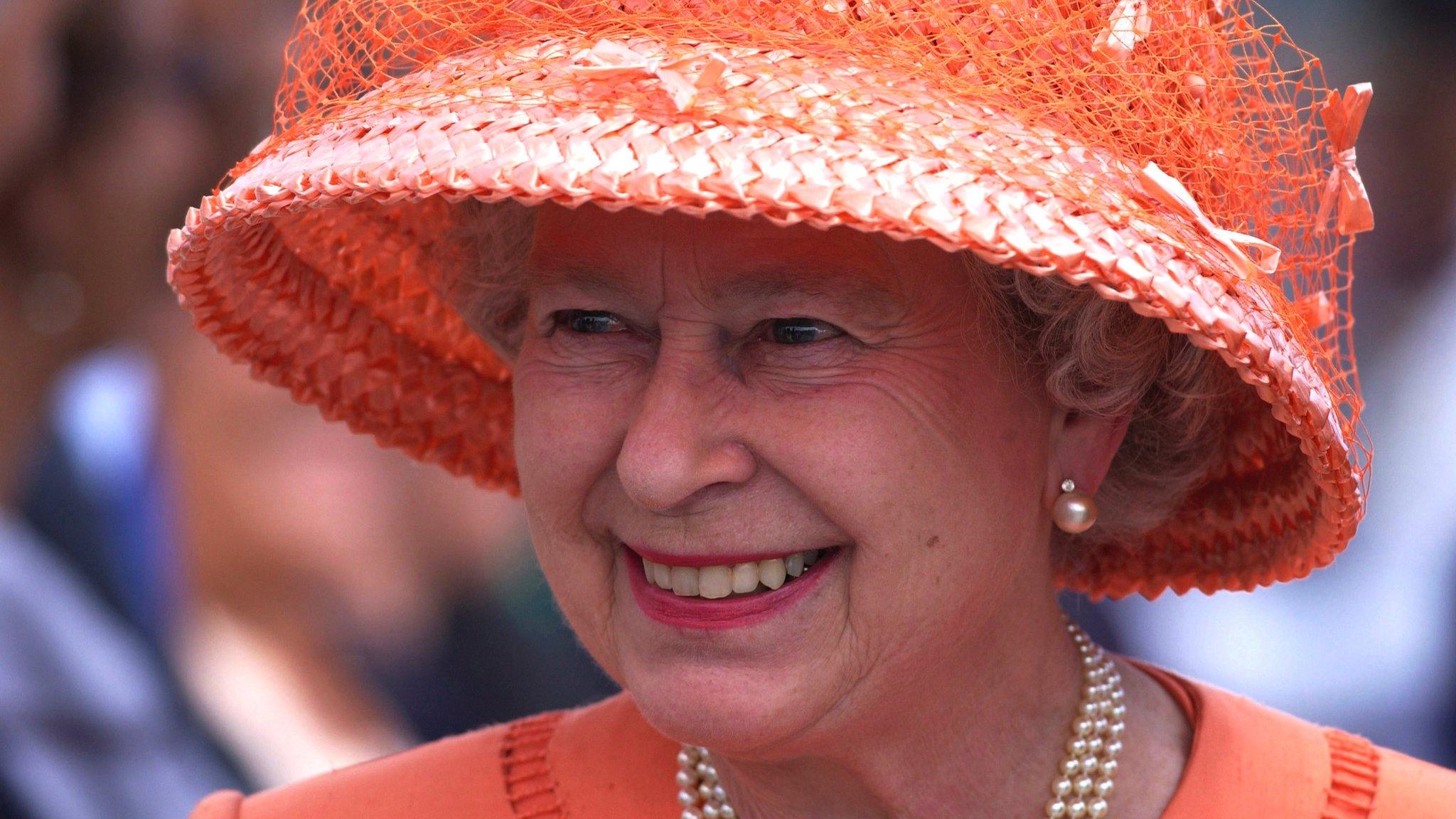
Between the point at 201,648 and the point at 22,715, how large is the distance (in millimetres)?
394

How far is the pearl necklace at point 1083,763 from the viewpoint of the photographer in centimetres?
173

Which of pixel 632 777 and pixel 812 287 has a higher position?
pixel 812 287

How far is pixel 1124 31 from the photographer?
1.47 metres

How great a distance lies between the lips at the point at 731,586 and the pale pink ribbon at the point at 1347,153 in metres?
0.68

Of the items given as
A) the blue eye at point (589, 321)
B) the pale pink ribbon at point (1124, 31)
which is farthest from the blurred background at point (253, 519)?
the pale pink ribbon at point (1124, 31)

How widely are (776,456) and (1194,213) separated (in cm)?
48

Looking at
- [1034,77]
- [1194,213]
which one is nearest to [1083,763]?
[1194,213]

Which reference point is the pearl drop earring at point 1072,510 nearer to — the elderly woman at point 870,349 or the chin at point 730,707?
the elderly woman at point 870,349

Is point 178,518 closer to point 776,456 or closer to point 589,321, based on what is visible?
point 589,321

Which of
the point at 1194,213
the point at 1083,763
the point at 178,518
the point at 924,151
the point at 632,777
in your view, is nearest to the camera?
the point at 924,151

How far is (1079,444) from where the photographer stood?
5.45 ft

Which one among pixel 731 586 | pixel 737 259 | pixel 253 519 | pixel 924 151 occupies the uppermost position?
pixel 924 151

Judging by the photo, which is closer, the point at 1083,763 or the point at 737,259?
the point at 737,259

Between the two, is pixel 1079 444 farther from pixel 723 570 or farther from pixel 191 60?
pixel 191 60
